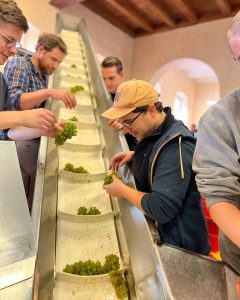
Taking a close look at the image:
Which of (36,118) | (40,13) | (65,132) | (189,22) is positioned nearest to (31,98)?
(65,132)

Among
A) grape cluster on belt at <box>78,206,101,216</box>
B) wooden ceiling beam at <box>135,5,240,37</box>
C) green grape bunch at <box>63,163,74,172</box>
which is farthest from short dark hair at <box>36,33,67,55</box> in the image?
wooden ceiling beam at <box>135,5,240,37</box>

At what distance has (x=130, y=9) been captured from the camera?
705cm

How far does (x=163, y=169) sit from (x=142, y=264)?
0.53 meters

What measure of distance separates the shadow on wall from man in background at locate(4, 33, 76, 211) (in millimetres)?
8143

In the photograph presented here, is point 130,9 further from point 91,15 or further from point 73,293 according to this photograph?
point 73,293

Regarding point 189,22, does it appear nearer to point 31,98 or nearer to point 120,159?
point 31,98

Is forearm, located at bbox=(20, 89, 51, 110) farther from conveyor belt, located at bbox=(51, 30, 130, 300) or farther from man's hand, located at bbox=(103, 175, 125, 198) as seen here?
man's hand, located at bbox=(103, 175, 125, 198)

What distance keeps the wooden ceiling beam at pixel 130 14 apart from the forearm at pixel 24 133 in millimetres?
5584

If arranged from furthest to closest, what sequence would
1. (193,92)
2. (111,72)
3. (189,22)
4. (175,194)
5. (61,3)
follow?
(193,92) < (189,22) < (61,3) < (111,72) < (175,194)

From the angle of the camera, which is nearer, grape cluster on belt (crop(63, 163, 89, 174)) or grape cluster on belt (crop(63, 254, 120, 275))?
grape cluster on belt (crop(63, 254, 120, 275))

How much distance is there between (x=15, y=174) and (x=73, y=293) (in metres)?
0.71

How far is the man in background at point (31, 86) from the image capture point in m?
2.27

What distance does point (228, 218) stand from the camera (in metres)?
0.93

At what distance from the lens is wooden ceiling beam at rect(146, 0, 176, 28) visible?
660 cm
